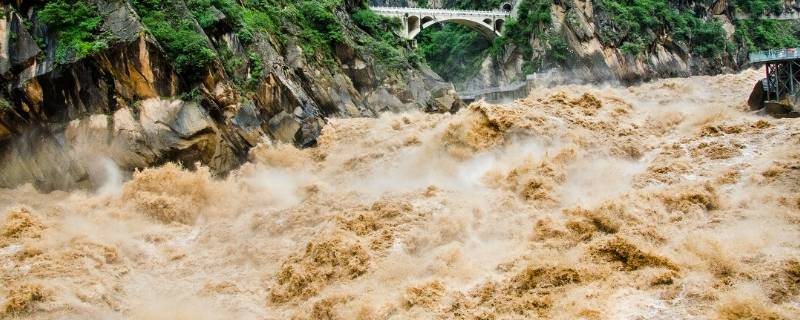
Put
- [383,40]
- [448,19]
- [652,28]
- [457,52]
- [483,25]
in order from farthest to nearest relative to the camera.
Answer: [457,52]
[652,28]
[483,25]
[448,19]
[383,40]

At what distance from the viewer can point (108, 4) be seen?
1928 cm

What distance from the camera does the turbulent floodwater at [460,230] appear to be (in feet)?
31.0

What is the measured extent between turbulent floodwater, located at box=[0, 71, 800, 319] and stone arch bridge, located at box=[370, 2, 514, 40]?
26422mm

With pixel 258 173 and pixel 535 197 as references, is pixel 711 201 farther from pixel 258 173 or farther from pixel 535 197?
pixel 258 173

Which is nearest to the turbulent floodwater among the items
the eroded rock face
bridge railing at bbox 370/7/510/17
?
bridge railing at bbox 370/7/510/17

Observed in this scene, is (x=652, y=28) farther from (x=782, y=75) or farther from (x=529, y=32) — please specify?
(x=782, y=75)

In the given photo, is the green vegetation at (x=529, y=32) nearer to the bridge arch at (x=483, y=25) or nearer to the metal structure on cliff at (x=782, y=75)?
the bridge arch at (x=483, y=25)

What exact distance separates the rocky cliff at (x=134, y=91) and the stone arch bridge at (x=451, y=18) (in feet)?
69.7

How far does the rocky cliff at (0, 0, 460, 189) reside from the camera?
17875 millimetres

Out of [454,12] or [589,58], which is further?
[454,12]

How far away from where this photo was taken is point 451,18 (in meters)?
50.8

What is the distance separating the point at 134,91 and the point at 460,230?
470 inches

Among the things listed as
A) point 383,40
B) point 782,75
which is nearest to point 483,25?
point 383,40

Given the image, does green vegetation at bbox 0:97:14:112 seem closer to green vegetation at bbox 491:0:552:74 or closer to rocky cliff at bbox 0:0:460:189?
rocky cliff at bbox 0:0:460:189
